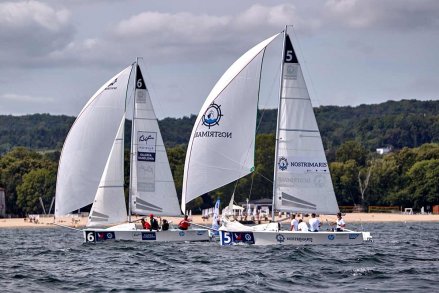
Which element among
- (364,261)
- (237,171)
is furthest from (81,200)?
(364,261)

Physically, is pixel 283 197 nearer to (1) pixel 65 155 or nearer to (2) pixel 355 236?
(2) pixel 355 236

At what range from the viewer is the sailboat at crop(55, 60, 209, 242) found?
51.4 metres

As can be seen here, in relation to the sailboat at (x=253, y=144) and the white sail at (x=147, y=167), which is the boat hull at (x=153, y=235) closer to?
the white sail at (x=147, y=167)

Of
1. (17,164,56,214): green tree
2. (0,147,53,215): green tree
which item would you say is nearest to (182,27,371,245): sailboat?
(17,164,56,214): green tree

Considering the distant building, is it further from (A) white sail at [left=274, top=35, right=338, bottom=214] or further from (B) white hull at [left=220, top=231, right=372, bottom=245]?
(A) white sail at [left=274, top=35, right=338, bottom=214]

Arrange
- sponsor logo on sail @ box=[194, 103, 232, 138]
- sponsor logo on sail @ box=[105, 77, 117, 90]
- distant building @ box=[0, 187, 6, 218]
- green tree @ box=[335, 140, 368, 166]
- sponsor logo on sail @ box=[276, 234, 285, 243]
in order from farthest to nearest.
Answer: green tree @ box=[335, 140, 368, 166] < distant building @ box=[0, 187, 6, 218] < sponsor logo on sail @ box=[105, 77, 117, 90] < sponsor logo on sail @ box=[194, 103, 232, 138] < sponsor logo on sail @ box=[276, 234, 285, 243]

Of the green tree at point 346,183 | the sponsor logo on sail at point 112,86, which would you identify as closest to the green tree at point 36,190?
the green tree at point 346,183

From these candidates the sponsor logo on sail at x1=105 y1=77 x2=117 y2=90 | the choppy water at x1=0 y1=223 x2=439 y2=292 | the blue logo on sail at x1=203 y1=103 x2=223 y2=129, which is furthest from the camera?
the sponsor logo on sail at x1=105 y1=77 x2=117 y2=90

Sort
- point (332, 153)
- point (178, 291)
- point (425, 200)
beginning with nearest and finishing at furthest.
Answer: point (178, 291) < point (425, 200) < point (332, 153)

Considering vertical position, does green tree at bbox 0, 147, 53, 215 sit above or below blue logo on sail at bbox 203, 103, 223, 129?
above

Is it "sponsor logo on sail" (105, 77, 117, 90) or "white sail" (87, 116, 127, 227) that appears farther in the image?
"sponsor logo on sail" (105, 77, 117, 90)

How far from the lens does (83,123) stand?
51.2 m

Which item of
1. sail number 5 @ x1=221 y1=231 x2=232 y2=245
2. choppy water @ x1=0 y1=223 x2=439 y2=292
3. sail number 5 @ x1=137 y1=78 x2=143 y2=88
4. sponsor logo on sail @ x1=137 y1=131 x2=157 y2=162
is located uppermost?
sail number 5 @ x1=137 y1=78 x2=143 y2=88

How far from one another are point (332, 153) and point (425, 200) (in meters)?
45.7
